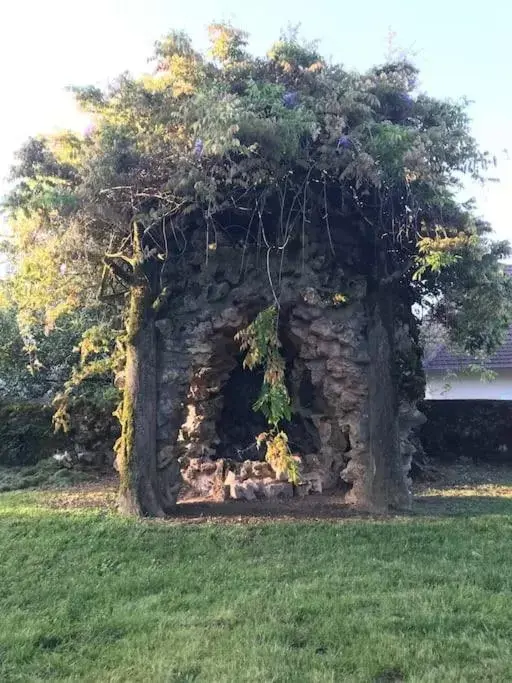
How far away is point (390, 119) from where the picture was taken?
26.0 feet

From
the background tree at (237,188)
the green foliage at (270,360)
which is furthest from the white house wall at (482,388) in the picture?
the green foliage at (270,360)

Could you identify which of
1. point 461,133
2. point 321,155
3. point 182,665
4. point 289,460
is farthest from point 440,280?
point 182,665

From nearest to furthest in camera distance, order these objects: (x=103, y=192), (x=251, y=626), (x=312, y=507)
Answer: (x=251, y=626) → (x=103, y=192) → (x=312, y=507)

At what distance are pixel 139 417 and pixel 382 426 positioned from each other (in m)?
2.94

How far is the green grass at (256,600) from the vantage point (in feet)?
12.6

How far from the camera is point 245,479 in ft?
31.7

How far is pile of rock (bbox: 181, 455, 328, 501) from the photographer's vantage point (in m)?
9.30

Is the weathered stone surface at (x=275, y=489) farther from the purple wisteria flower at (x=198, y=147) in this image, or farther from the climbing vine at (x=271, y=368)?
the purple wisteria flower at (x=198, y=147)

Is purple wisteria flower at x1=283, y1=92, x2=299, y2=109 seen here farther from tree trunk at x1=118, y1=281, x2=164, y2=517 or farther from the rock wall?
tree trunk at x1=118, y1=281, x2=164, y2=517

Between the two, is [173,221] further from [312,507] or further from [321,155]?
[312,507]

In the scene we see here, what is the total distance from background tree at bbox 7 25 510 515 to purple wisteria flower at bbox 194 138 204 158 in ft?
0.07

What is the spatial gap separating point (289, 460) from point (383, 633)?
3709mm

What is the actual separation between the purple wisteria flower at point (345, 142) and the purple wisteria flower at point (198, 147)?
1.47 metres

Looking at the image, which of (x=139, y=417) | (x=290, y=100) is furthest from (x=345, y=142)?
(x=139, y=417)
